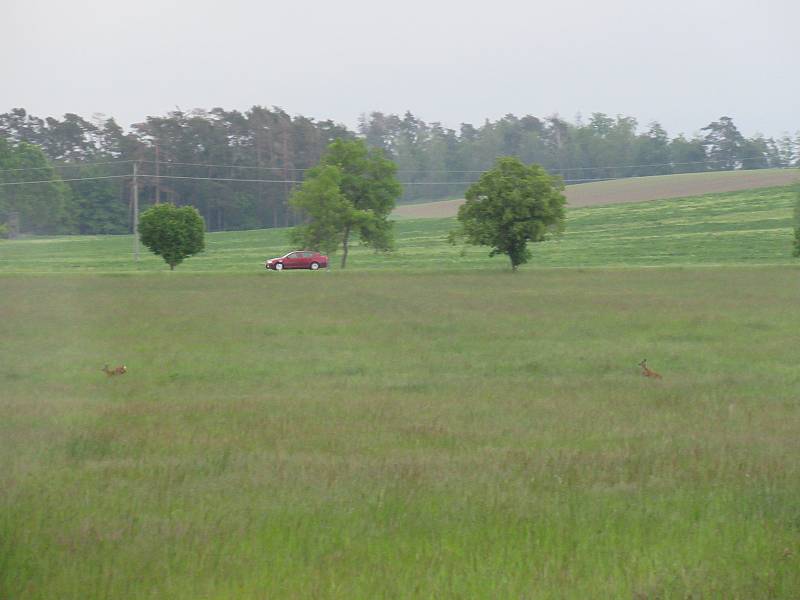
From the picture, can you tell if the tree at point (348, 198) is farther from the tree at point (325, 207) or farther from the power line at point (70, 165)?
the power line at point (70, 165)

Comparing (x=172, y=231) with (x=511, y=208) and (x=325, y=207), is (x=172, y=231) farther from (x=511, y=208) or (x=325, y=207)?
(x=511, y=208)

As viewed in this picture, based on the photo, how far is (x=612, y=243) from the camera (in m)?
87.4

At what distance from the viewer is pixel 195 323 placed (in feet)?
89.4

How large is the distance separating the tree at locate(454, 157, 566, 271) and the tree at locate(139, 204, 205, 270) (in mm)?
17253

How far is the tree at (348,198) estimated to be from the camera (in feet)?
238

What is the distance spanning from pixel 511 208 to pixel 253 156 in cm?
3236

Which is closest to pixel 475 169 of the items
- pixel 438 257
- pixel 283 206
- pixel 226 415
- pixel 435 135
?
pixel 435 135

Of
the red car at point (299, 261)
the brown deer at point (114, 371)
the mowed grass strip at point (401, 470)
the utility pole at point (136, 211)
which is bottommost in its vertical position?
the red car at point (299, 261)

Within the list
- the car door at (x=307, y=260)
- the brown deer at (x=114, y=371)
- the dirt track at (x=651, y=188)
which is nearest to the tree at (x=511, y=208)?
the car door at (x=307, y=260)

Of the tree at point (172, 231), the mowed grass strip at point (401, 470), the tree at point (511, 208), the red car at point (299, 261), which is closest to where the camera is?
the mowed grass strip at point (401, 470)

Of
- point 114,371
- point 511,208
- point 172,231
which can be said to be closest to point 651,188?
point 511,208

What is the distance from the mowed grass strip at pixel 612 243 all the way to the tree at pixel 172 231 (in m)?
1.68

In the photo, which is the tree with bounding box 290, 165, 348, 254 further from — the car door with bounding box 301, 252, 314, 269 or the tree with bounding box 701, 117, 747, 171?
the tree with bounding box 701, 117, 747, 171

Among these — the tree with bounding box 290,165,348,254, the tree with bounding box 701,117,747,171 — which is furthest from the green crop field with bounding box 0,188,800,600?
the tree with bounding box 701,117,747,171
